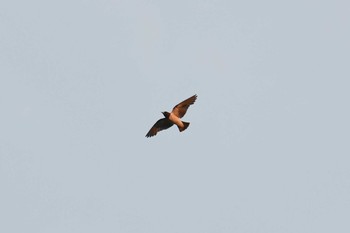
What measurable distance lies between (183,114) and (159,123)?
1.75 m

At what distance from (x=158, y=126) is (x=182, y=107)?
7.32 feet

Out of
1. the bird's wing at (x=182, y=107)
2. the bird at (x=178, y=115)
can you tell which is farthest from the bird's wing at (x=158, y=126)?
the bird's wing at (x=182, y=107)

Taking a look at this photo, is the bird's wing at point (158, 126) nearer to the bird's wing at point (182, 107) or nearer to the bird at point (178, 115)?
the bird at point (178, 115)

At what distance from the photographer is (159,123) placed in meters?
44.6

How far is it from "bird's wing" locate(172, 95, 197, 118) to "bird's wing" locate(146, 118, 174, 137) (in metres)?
0.95

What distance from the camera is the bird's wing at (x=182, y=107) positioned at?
43219 mm

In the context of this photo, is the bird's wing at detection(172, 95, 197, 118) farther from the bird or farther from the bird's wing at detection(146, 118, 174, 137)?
the bird's wing at detection(146, 118, 174, 137)

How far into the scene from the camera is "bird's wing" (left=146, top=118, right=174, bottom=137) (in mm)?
44375

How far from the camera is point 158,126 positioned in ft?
147

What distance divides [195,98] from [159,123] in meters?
2.90

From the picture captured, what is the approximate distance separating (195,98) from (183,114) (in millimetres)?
1254

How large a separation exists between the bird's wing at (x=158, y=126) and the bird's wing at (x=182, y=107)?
0.95 m

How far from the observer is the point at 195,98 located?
142 ft

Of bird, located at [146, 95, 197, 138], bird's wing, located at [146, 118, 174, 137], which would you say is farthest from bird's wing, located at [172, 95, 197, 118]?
bird's wing, located at [146, 118, 174, 137]
